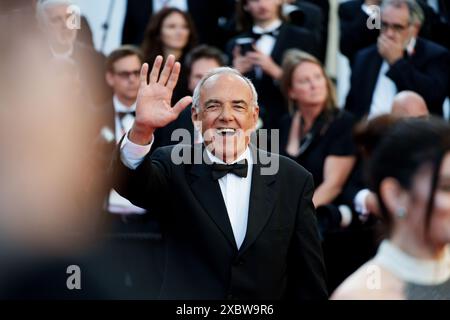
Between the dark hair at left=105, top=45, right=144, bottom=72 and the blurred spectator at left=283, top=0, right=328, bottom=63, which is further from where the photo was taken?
the blurred spectator at left=283, top=0, right=328, bottom=63

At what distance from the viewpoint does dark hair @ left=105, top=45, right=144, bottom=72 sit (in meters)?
6.53

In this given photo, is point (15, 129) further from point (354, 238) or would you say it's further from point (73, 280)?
point (354, 238)

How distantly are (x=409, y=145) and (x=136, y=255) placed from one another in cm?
352

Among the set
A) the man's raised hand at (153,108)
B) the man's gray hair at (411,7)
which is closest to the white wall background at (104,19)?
the man's gray hair at (411,7)

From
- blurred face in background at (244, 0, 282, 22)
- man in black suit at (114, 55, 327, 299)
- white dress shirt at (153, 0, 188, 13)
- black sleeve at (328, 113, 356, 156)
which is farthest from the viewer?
white dress shirt at (153, 0, 188, 13)

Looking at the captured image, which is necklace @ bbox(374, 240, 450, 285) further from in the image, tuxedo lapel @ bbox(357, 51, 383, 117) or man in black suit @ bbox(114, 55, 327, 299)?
tuxedo lapel @ bbox(357, 51, 383, 117)

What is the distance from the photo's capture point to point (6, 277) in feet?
13.5

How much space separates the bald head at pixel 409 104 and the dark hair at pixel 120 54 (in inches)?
64.9

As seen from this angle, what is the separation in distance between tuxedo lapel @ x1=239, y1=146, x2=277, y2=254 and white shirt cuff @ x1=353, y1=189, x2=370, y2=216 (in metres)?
1.83

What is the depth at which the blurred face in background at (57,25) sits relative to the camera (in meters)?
6.29

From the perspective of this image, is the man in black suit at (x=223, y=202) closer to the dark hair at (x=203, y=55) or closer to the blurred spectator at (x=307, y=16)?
the dark hair at (x=203, y=55)

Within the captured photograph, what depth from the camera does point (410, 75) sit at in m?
6.24

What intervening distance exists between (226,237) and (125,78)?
2.83 m

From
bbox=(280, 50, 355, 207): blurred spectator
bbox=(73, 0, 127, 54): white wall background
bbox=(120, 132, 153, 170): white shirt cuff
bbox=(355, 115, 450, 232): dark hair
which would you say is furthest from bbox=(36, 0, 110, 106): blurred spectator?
bbox=(355, 115, 450, 232): dark hair
